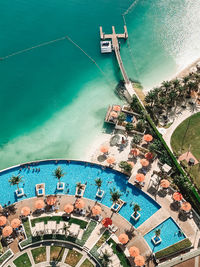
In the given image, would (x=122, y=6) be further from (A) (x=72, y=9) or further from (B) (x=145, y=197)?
(B) (x=145, y=197)

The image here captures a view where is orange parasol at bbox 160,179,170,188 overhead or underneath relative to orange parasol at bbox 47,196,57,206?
overhead

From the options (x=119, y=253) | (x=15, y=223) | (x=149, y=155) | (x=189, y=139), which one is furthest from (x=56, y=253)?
(x=189, y=139)

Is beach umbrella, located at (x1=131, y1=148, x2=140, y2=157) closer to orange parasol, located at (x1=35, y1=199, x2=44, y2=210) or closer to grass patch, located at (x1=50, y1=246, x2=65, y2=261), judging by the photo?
orange parasol, located at (x1=35, y1=199, x2=44, y2=210)

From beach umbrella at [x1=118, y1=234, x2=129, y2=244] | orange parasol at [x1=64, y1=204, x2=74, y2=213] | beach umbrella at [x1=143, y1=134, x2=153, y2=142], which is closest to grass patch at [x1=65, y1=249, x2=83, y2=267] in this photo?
orange parasol at [x1=64, y1=204, x2=74, y2=213]

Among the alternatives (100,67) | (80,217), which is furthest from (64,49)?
(80,217)

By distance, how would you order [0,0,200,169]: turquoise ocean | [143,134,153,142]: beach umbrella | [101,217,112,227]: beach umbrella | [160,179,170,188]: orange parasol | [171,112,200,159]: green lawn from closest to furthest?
[101,217,112,227]: beach umbrella → [160,179,170,188]: orange parasol → [143,134,153,142]: beach umbrella → [171,112,200,159]: green lawn → [0,0,200,169]: turquoise ocean

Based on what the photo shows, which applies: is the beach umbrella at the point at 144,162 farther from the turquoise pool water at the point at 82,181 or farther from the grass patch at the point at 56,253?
the grass patch at the point at 56,253

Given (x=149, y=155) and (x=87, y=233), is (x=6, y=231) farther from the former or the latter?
(x=149, y=155)
